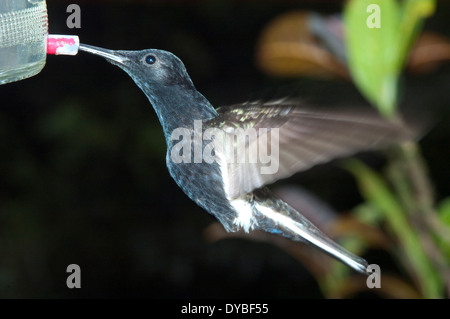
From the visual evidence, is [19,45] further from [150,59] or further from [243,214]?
[243,214]

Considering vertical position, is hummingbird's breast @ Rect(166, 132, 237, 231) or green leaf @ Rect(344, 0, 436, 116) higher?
green leaf @ Rect(344, 0, 436, 116)

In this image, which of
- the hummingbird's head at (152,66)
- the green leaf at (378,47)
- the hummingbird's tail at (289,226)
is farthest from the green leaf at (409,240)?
the hummingbird's head at (152,66)

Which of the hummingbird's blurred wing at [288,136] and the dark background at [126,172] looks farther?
the dark background at [126,172]

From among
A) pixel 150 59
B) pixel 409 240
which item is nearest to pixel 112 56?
pixel 150 59

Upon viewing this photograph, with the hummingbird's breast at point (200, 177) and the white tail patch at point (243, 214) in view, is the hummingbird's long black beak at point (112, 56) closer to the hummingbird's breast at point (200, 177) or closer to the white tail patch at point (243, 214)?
the hummingbird's breast at point (200, 177)

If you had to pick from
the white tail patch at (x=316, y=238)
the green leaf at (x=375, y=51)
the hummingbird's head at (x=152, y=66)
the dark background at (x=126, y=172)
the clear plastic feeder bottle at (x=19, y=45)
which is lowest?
the white tail patch at (x=316, y=238)

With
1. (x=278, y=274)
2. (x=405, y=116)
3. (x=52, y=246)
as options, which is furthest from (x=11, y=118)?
(x=405, y=116)

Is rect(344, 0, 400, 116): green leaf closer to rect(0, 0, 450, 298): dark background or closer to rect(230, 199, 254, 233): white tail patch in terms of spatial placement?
rect(230, 199, 254, 233): white tail patch

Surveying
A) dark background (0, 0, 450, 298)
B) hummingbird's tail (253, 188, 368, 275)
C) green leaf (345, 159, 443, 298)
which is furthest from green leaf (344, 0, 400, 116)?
dark background (0, 0, 450, 298)
